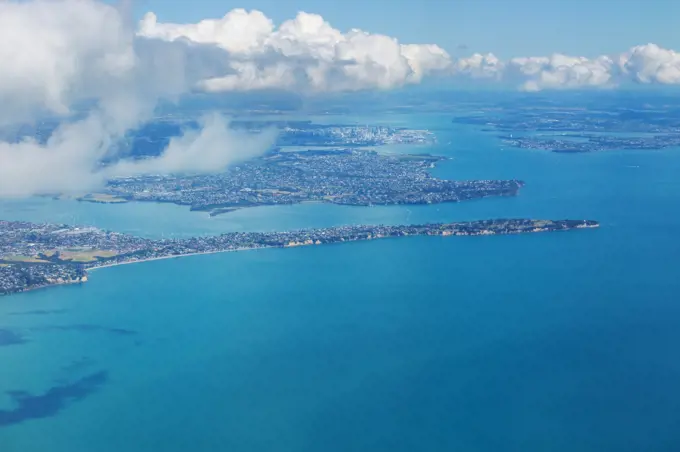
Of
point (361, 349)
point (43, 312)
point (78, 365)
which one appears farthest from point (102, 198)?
point (361, 349)

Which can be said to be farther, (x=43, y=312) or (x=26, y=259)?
(x=26, y=259)

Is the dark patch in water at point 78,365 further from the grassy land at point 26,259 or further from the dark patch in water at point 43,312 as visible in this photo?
the grassy land at point 26,259

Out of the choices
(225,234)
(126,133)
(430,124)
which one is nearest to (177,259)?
(225,234)

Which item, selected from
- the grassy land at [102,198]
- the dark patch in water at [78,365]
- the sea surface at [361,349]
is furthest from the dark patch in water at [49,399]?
the grassy land at [102,198]

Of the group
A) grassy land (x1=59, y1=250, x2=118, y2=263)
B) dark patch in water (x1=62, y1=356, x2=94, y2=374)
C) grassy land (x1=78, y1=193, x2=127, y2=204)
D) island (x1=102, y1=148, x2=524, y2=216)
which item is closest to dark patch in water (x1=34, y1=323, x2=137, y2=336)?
dark patch in water (x1=62, y1=356, x2=94, y2=374)

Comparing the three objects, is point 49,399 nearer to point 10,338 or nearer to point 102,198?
point 10,338

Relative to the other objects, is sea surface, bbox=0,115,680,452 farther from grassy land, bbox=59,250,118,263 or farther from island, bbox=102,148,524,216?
island, bbox=102,148,524,216
